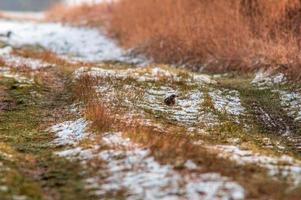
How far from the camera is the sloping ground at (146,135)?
507cm

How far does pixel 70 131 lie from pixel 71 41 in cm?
1431

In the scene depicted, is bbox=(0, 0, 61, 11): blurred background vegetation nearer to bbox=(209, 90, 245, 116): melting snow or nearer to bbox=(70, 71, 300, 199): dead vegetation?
bbox=(209, 90, 245, 116): melting snow

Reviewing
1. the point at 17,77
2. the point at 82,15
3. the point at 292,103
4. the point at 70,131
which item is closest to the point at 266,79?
the point at 292,103

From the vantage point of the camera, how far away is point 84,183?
5.21m

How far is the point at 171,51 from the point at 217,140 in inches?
313

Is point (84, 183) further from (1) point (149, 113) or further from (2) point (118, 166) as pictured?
(1) point (149, 113)

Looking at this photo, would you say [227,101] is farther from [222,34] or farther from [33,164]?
[222,34]

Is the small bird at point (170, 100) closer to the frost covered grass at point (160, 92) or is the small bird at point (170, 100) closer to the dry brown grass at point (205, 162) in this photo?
the frost covered grass at point (160, 92)

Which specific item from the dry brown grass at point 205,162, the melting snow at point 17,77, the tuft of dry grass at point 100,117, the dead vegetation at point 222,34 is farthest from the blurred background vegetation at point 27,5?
Answer: the dry brown grass at point 205,162

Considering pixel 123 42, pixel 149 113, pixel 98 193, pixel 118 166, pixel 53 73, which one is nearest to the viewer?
pixel 98 193

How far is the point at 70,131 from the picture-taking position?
6.95 m

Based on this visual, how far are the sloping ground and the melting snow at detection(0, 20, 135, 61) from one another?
18.0 ft

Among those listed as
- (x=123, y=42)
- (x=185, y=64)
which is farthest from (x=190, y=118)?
(x=123, y=42)

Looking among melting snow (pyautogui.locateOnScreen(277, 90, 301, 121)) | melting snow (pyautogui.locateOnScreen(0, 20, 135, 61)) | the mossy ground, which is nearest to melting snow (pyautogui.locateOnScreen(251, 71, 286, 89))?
the mossy ground
